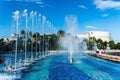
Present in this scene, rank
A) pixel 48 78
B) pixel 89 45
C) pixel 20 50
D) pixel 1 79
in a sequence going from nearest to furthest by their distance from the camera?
1. pixel 1 79
2. pixel 48 78
3. pixel 20 50
4. pixel 89 45

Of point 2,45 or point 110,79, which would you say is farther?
point 2,45

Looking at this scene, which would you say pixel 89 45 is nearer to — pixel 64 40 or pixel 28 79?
pixel 64 40

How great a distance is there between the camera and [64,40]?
15888 cm

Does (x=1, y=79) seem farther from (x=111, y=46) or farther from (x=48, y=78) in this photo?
(x=111, y=46)

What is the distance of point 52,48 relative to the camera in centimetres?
14150

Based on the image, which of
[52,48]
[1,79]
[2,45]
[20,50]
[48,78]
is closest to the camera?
[1,79]

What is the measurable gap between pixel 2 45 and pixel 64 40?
2118 inches

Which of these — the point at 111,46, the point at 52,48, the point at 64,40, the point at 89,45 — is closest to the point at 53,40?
the point at 52,48

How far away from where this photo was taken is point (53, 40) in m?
145

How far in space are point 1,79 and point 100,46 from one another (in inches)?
6020

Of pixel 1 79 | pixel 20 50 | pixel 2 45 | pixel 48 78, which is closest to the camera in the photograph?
pixel 1 79

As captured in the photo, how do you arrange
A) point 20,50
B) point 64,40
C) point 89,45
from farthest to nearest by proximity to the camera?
point 89,45 → point 64,40 → point 20,50

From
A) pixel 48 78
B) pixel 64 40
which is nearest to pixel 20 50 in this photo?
pixel 64 40

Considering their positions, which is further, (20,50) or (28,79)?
(20,50)
